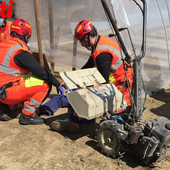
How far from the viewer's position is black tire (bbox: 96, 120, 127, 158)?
108 inches

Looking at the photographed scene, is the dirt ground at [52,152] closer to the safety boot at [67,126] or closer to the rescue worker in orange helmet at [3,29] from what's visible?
the safety boot at [67,126]

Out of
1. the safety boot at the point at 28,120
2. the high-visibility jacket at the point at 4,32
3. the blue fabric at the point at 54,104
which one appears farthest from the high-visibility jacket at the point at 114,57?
the high-visibility jacket at the point at 4,32

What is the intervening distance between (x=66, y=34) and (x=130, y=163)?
4.01m

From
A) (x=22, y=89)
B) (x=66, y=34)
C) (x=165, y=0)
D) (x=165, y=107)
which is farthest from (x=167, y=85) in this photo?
(x=22, y=89)

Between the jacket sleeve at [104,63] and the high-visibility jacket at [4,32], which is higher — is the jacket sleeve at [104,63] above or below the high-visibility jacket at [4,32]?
below

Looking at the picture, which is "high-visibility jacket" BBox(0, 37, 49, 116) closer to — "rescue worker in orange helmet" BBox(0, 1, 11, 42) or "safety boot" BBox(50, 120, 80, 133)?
"safety boot" BBox(50, 120, 80, 133)

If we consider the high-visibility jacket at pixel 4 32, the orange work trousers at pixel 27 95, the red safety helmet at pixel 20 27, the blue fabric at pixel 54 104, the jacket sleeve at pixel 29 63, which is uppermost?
the red safety helmet at pixel 20 27

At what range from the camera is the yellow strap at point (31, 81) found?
3.84m

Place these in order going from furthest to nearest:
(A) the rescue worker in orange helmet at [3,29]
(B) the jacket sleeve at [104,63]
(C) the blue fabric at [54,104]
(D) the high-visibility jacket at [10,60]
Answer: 1. (A) the rescue worker in orange helmet at [3,29]
2. (C) the blue fabric at [54,104]
3. (D) the high-visibility jacket at [10,60]
4. (B) the jacket sleeve at [104,63]

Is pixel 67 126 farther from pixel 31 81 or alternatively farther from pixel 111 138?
pixel 31 81

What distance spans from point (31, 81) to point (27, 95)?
0.75 ft

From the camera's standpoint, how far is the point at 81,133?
12.0ft

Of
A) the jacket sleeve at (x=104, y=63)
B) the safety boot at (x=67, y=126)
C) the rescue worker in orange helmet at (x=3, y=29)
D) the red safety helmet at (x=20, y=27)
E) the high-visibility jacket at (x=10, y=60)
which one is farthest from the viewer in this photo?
the rescue worker in orange helmet at (x=3, y=29)

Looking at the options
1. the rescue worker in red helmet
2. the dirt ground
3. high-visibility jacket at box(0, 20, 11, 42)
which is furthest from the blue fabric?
high-visibility jacket at box(0, 20, 11, 42)
